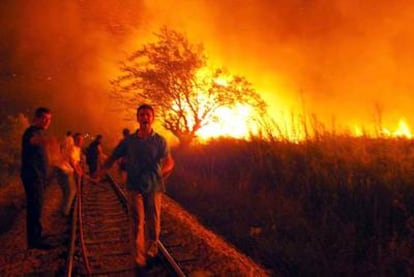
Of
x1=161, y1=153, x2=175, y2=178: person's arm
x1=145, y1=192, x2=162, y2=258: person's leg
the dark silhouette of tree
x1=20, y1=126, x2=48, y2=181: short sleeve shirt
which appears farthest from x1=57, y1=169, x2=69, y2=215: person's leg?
the dark silhouette of tree

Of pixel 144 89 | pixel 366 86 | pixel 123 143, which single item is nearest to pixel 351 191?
pixel 123 143

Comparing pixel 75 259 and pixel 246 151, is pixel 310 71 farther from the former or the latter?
pixel 75 259

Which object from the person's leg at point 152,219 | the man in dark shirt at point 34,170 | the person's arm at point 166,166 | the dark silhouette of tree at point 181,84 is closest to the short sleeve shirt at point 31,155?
the man in dark shirt at point 34,170

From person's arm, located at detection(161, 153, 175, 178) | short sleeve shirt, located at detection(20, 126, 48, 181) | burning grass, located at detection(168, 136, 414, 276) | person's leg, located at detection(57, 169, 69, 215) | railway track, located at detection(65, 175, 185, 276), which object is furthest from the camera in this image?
person's leg, located at detection(57, 169, 69, 215)

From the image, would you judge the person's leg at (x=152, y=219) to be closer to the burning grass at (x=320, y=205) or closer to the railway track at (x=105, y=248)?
the railway track at (x=105, y=248)

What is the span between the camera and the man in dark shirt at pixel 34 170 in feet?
23.9

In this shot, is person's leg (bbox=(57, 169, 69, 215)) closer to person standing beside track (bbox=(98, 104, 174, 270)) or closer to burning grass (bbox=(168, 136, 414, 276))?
burning grass (bbox=(168, 136, 414, 276))

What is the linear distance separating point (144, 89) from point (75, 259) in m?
17.4

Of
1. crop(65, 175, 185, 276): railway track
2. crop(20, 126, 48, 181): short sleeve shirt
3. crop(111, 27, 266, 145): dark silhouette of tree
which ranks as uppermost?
crop(111, 27, 266, 145): dark silhouette of tree

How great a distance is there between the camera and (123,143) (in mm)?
5773

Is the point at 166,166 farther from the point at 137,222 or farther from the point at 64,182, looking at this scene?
the point at 64,182

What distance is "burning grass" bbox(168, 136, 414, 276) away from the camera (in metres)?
6.71

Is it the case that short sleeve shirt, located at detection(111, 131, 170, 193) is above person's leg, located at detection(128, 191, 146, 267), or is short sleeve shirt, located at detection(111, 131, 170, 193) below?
above

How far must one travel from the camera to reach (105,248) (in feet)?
23.6
